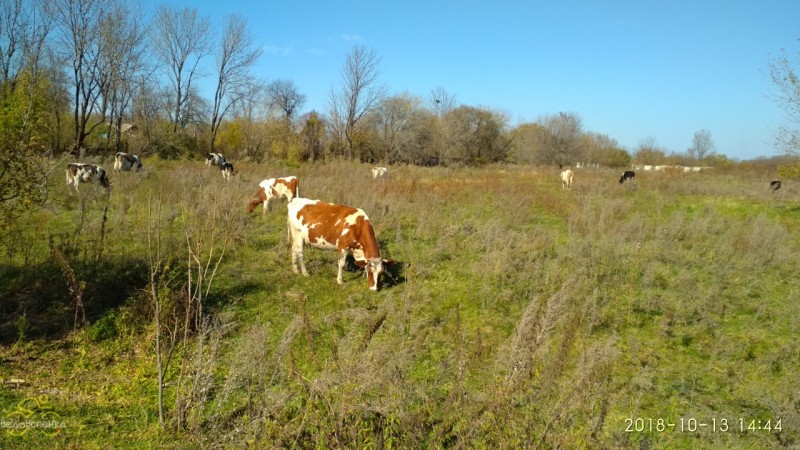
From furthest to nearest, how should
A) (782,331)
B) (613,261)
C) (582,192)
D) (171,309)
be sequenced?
(582,192)
(613,261)
(782,331)
(171,309)

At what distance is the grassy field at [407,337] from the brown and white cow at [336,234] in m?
0.39

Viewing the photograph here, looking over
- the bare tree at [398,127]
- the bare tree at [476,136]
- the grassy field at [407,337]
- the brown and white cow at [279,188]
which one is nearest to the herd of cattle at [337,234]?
the grassy field at [407,337]

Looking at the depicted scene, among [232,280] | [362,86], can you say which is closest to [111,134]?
[362,86]

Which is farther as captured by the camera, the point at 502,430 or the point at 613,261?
the point at 613,261

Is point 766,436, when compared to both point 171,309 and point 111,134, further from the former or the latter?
point 111,134

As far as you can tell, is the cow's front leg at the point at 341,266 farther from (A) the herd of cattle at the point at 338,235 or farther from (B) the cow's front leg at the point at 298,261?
(B) the cow's front leg at the point at 298,261

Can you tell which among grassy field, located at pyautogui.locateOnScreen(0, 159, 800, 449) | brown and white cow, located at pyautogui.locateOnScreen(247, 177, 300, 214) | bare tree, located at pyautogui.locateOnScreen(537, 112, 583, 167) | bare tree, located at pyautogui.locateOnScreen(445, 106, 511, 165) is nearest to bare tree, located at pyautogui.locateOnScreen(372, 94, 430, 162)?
bare tree, located at pyautogui.locateOnScreen(445, 106, 511, 165)

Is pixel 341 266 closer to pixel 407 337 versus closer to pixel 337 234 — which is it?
pixel 337 234

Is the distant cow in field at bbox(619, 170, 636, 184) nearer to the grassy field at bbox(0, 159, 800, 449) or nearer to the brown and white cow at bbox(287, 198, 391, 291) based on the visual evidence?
the grassy field at bbox(0, 159, 800, 449)

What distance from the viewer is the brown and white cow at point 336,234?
308 inches

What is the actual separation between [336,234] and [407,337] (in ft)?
9.75

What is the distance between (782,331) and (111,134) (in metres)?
35.8

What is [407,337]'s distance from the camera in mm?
5801

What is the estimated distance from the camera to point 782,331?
643 centimetres
